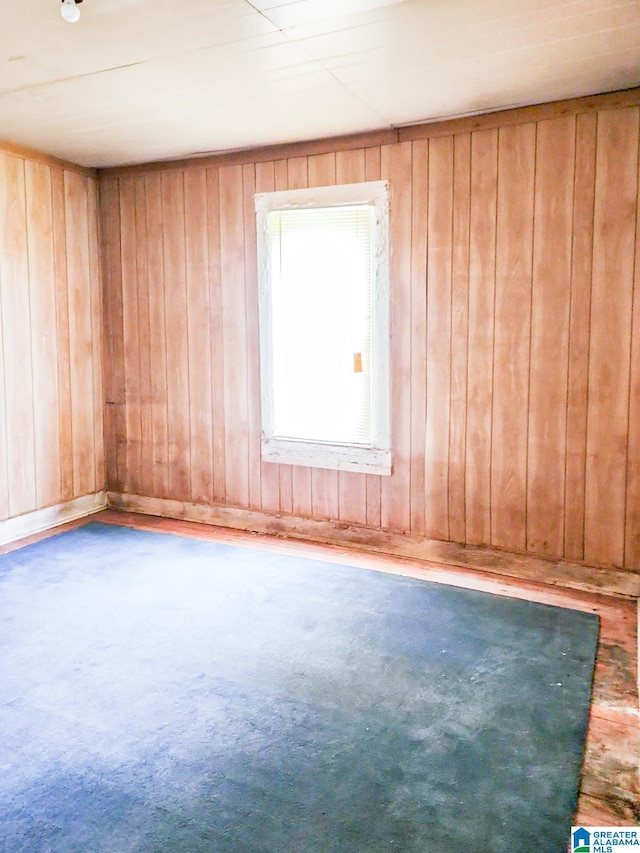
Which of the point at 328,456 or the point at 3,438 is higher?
the point at 3,438

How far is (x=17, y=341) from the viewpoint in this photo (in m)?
4.59

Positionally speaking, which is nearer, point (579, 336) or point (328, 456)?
point (579, 336)

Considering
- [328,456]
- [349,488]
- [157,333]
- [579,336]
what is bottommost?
[349,488]

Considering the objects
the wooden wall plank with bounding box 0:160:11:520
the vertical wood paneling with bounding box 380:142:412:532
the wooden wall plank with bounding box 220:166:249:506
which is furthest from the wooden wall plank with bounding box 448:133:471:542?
the wooden wall plank with bounding box 0:160:11:520

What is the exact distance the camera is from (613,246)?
350 cm

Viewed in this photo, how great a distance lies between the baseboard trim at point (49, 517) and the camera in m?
4.57

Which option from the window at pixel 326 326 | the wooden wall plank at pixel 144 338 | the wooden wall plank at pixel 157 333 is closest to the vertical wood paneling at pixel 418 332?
the window at pixel 326 326

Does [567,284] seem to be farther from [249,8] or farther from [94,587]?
[94,587]

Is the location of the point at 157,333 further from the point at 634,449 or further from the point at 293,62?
the point at 634,449

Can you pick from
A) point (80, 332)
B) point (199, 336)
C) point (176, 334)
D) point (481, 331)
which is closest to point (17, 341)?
point (80, 332)

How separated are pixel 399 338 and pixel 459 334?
38 centimetres

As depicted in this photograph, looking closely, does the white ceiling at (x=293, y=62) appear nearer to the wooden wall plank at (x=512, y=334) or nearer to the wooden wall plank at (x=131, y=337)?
the wooden wall plank at (x=512, y=334)

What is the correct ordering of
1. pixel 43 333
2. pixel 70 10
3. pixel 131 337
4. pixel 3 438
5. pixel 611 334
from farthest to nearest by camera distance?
pixel 131 337
pixel 43 333
pixel 3 438
pixel 611 334
pixel 70 10

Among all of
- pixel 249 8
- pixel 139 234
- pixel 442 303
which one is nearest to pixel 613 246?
pixel 442 303
